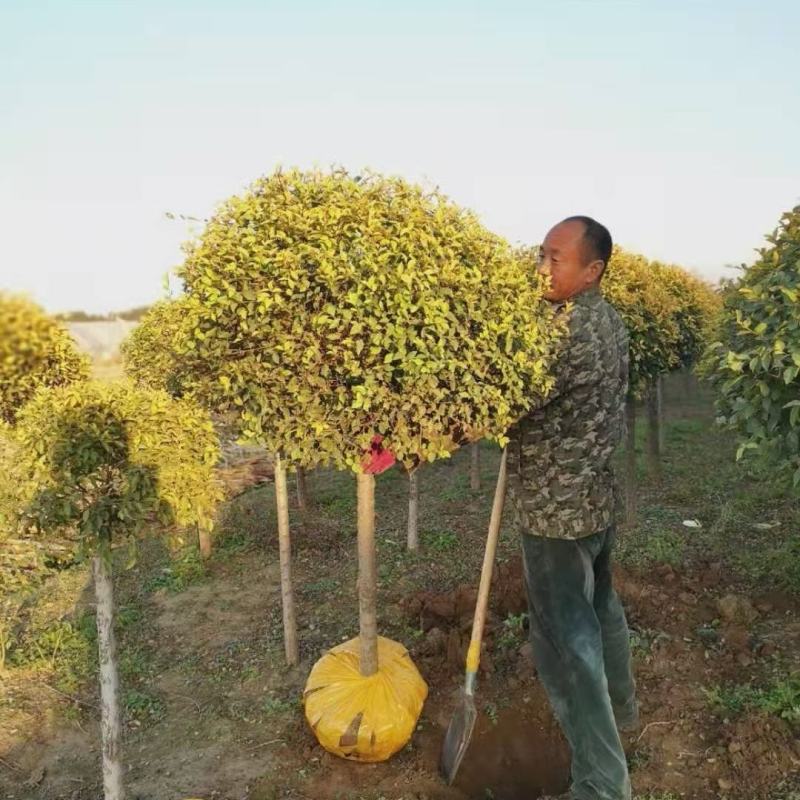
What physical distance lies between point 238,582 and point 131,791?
3.06m

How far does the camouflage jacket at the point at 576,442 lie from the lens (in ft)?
12.0

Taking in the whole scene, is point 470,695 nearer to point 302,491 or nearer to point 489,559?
point 489,559

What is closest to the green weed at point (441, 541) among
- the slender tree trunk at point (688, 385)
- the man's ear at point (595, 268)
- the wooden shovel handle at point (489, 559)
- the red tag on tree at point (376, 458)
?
the wooden shovel handle at point (489, 559)

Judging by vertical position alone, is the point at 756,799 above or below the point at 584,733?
below

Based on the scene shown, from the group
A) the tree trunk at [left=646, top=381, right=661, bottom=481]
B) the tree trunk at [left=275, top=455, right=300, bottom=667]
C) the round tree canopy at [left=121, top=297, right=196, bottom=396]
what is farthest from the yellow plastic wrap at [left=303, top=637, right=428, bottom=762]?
the tree trunk at [left=646, top=381, right=661, bottom=481]

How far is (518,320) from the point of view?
3.31 metres

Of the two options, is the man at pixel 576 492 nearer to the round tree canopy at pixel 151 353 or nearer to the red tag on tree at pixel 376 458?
the red tag on tree at pixel 376 458

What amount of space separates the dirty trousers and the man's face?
139 centimetres

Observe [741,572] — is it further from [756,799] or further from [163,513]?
[163,513]

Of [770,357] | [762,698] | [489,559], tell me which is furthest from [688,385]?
[489,559]

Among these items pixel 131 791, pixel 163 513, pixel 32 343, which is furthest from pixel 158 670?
pixel 32 343

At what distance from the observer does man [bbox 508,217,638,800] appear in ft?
11.8

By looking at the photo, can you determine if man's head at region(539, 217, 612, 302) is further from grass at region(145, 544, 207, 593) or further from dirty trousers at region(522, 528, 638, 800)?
grass at region(145, 544, 207, 593)

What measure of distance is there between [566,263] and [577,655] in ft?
6.97
